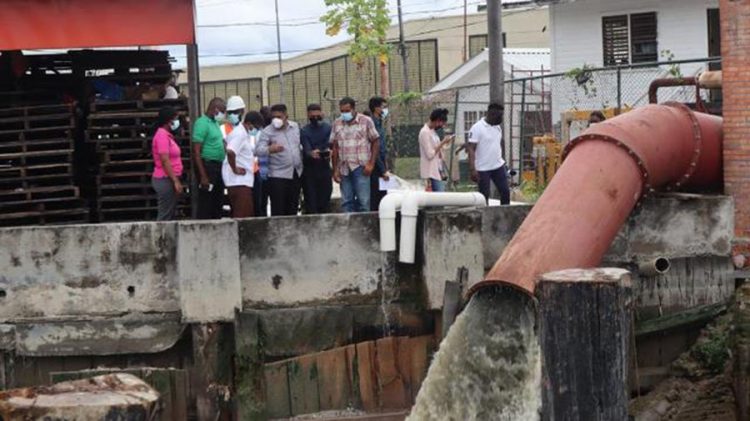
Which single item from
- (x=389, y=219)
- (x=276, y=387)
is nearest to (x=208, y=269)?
(x=276, y=387)

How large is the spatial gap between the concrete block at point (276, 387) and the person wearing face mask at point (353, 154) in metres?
2.91

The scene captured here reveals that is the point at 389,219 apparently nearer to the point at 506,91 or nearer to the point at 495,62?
the point at 495,62

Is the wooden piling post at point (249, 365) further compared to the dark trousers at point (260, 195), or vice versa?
the dark trousers at point (260, 195)

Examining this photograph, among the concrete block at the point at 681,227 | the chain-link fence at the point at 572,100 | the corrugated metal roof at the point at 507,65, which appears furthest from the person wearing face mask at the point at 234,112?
the corrugated metal roof at the point at 507,65

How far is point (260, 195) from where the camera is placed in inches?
537

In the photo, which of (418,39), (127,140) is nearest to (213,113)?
(127,140)

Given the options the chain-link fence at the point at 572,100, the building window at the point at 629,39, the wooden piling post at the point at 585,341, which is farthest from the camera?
the building window at the point at 629,39

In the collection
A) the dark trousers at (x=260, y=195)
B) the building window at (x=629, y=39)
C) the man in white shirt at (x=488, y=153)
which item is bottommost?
the dark trousers at (x=260, y=195)

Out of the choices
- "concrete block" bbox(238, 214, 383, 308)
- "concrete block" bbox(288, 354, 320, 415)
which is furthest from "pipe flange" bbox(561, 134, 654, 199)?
"concrete block" bbox(288, 354, 320, 415)

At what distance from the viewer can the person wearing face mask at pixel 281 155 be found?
12.8m

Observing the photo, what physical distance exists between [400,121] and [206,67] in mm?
44169

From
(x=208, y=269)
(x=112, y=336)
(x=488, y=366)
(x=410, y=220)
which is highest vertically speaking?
(x=410, y=220)

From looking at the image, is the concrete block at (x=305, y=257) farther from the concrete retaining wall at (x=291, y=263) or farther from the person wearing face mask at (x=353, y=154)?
the person wearing face mask at (x=353, y=154)

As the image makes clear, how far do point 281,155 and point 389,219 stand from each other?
8.97 ft
